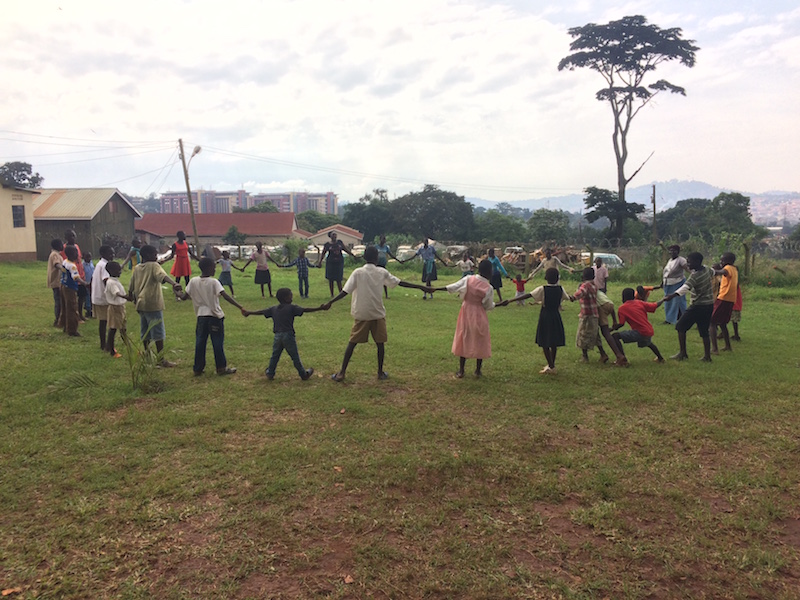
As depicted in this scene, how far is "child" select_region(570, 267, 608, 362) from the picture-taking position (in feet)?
27.0

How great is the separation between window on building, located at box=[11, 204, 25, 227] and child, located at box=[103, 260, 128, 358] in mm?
24197

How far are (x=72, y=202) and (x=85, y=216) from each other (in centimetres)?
284

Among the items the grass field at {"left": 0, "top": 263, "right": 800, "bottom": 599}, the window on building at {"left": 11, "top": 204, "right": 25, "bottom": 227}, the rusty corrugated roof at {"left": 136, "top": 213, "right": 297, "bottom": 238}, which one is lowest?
the grass field at {"left": 0, "top": 263, "right": 800, "bottom": 599}

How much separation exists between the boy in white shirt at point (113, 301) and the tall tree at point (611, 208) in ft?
124

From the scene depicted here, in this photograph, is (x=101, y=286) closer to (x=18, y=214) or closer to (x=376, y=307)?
(x=376, y=307)

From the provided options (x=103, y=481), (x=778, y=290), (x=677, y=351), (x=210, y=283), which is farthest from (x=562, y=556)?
(x=778, y=290)

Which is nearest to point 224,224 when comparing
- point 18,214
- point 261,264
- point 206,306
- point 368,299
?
point 18,214

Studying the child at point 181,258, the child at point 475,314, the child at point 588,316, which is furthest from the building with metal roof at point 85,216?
the child at point 588,316

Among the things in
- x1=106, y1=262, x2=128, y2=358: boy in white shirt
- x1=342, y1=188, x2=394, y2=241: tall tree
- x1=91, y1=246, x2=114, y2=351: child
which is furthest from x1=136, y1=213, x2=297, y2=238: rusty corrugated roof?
x1=106, y1=262, x2=128, y2=358: boy in white shirt

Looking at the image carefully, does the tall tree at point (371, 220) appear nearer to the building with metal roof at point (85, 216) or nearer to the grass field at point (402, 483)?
the building with metal roof at point (85, 216)

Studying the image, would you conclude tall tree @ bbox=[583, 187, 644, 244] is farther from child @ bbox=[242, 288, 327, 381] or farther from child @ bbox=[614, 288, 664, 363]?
child @ bbox=[242, 288, 327, 381]

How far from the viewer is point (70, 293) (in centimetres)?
973

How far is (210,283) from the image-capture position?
7.06 m

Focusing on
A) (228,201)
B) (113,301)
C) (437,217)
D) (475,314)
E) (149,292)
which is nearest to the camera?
(475,314)
